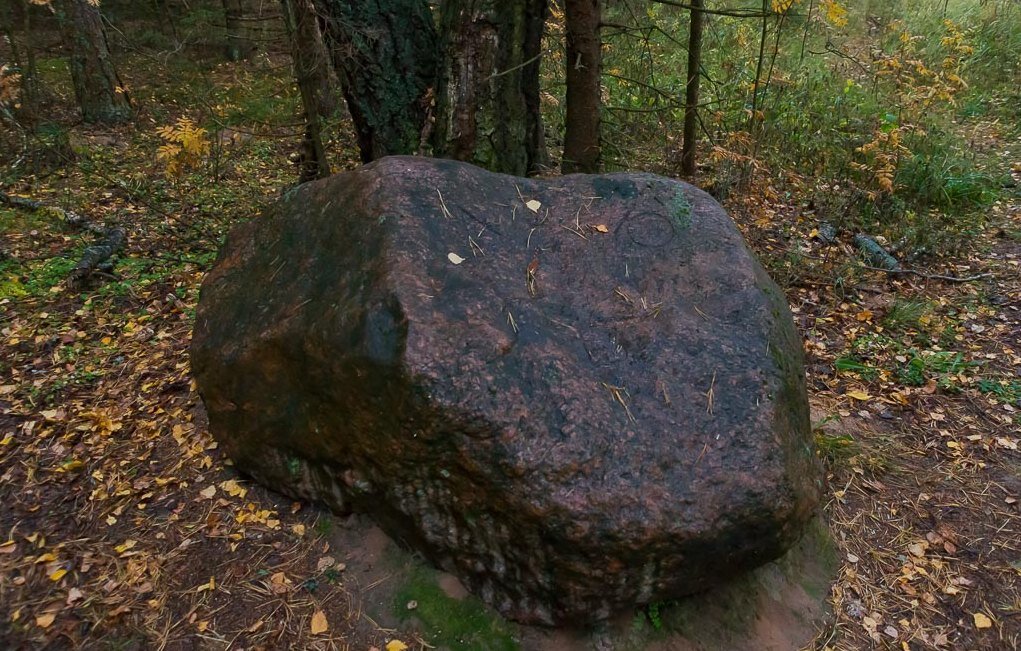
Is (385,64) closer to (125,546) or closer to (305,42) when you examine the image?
(305,42)

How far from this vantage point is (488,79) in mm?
3996

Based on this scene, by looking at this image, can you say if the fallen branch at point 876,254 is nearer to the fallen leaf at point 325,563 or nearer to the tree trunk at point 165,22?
the fallen leaf at point 325,563

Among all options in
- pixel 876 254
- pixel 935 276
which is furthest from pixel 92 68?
pixel 935 276

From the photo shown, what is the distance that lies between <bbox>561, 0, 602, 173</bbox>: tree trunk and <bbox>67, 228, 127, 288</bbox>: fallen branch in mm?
3647

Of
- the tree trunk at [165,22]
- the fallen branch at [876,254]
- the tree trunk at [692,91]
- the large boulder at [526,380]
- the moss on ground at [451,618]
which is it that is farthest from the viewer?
the tree trunk at [165,22]

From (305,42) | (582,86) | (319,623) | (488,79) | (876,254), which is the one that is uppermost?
(305,42)

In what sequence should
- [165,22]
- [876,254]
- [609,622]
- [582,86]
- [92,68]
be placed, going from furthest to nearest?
[165,22] → [92,68] → [876,254] → [582,86] → [609,622]

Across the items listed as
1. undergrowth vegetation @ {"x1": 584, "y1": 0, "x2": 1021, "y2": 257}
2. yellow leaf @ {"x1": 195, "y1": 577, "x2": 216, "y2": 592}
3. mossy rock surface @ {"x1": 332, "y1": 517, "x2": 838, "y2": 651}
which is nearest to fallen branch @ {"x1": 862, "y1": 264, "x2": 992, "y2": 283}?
undergrowth vegetation @ {"x1": 584, "y1": 0, "x2": 1021, "y2": 257}

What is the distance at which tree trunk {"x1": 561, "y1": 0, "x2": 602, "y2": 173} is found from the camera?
166 inches

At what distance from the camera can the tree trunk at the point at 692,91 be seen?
489cm

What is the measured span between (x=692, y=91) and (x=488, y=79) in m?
2.21

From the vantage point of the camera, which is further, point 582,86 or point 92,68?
point 92,68

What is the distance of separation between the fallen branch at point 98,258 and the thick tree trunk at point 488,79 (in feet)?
9.18

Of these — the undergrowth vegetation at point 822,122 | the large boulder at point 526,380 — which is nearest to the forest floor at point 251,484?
the large boulder at point 526,380
